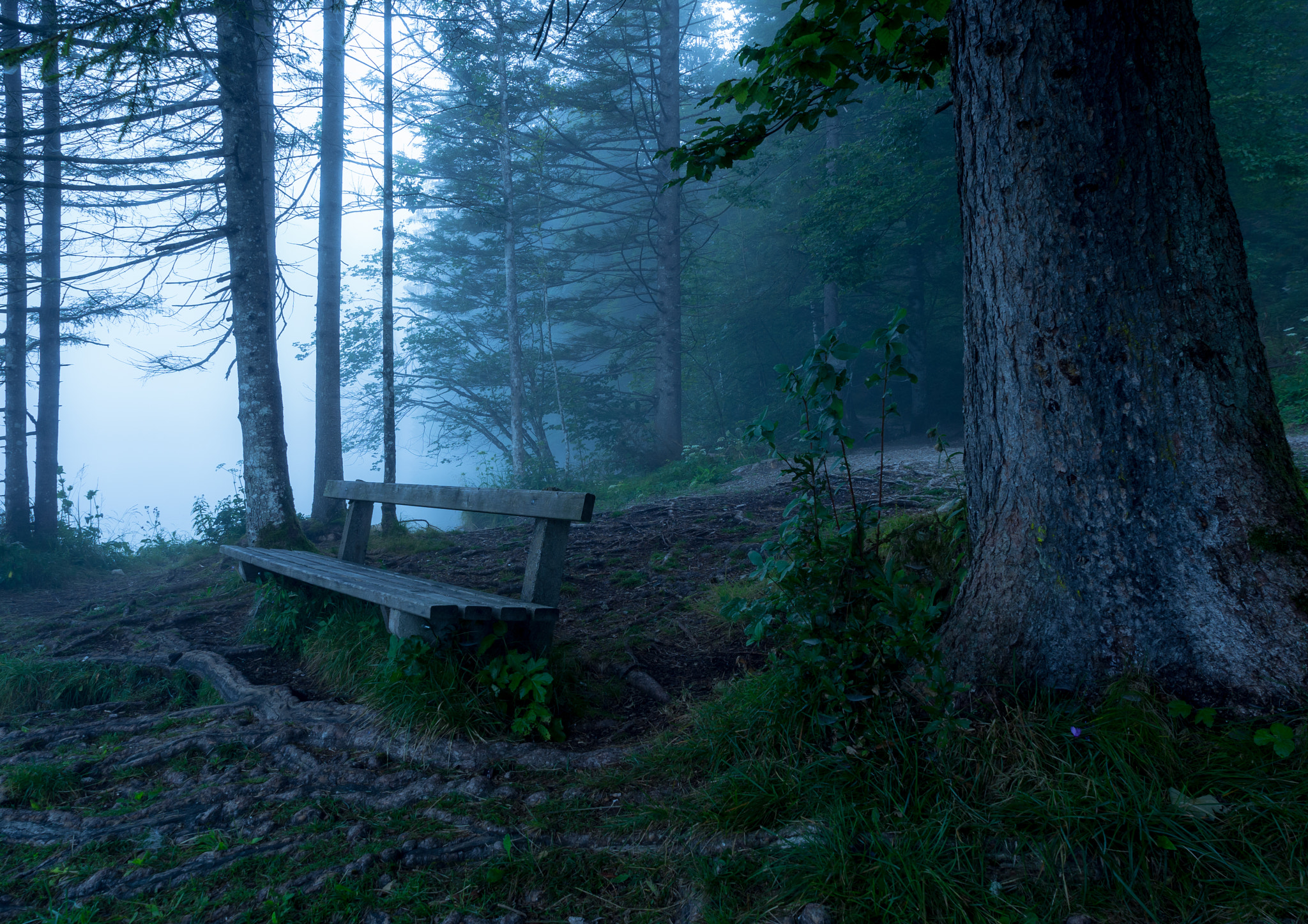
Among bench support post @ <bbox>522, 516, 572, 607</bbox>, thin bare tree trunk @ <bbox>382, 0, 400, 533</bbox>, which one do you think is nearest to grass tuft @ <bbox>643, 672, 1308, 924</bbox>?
bench support post @ <bbox>522, 516, 572, 607</bbox>

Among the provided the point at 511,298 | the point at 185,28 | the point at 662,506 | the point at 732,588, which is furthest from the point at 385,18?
the point at 732,588

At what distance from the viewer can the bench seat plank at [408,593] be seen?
120 inches

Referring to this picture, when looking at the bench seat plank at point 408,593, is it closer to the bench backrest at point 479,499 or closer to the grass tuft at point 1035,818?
the bench backrest at point 479,499

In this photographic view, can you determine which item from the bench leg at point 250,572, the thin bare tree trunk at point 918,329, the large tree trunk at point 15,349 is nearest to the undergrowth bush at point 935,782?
the bench leg at point 250,572

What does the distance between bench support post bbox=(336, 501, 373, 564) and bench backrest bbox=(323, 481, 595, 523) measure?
12cm

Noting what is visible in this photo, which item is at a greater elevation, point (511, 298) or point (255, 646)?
point (511, 298)

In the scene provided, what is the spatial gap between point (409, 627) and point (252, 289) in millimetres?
4853

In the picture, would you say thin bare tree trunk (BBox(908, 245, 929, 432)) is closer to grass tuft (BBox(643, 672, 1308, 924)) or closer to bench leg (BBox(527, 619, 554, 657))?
bench leg (BBox(527, 619, 554, 657))

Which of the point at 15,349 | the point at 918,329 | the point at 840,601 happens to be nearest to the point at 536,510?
the point at 840,601

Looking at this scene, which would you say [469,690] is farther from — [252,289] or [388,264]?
[388,264]

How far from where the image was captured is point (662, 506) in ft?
29.4

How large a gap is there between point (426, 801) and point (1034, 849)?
6.73 ft

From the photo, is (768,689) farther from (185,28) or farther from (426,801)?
(185,28)

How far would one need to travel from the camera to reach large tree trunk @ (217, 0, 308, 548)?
6578mm
